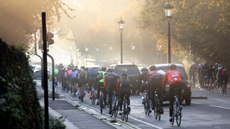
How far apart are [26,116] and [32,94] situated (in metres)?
1.24

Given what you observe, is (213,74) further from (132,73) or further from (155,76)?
(155,76)

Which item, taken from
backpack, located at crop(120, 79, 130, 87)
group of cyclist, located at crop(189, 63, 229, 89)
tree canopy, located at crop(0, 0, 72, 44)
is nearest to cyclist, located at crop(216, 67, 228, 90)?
group of cyclist, located at crop(189, 63, 229, 89)

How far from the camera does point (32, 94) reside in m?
6.46

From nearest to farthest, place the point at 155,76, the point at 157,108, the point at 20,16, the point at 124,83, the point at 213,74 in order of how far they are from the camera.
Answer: the point at 157,108 < the point at 124,83 < the point at 155,76 < the point at 20,16 < the point at 213,74

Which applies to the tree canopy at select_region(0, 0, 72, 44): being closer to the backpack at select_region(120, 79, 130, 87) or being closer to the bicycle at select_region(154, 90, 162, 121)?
the backpack at select_region(120, 79, 130, 87)

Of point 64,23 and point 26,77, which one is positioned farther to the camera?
point 64,23

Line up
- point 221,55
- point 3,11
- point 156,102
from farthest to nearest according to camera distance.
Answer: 1. point 221,55
2. point 3,11
3. point 156,102

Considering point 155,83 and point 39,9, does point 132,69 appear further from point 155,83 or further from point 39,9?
point 155,83

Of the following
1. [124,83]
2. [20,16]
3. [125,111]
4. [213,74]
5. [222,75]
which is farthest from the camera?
[213,74]

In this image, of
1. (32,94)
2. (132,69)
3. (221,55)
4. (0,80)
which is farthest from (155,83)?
(221,55)

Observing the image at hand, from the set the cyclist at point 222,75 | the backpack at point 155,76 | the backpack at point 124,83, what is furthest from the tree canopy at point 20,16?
the cyclist at point 222,75

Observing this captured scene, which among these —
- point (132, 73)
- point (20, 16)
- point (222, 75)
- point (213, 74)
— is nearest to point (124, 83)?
point (20, 16)

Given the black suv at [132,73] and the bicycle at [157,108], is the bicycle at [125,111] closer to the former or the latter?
the bicycle at [157,108]

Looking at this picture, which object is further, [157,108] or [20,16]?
[20,16]
